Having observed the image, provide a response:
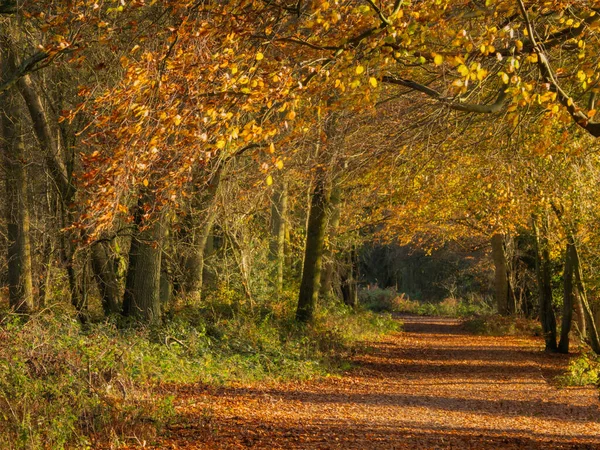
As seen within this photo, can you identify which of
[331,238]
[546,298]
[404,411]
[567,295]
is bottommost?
[404,411]

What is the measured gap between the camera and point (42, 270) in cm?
1470

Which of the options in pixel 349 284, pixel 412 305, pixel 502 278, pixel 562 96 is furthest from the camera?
pixel 412 305

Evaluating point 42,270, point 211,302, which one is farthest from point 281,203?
point 42,270

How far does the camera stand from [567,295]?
63.7 ft

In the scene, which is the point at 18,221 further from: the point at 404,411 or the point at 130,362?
the point at 404,411

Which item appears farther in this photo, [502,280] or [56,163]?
[502,280]

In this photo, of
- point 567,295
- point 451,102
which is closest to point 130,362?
point 451,102

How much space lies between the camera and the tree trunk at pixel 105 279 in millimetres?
13945

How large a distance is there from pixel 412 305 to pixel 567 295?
2294cm

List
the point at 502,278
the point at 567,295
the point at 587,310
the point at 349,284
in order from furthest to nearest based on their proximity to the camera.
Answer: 1. the point at 349,284
2. the point at 502,278
3. the point at 567,295
4. the point at 587,310

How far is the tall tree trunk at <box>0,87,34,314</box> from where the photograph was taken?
13.1 m

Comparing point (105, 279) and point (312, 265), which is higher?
point (312, 265)

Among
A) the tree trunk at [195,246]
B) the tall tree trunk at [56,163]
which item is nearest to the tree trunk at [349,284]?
the tree trunk at [195,246]

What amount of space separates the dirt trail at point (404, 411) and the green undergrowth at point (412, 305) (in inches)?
840
